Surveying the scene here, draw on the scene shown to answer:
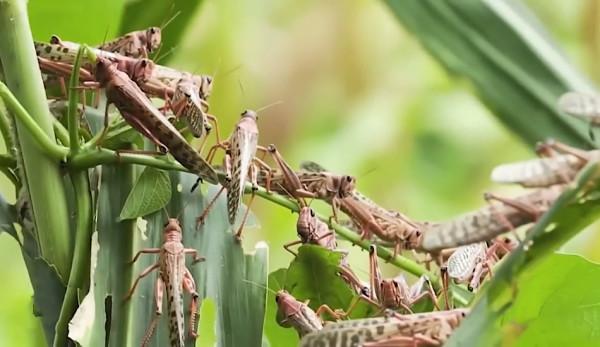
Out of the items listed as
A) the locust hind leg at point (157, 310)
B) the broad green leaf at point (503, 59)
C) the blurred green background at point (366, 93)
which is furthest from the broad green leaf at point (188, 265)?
the blurred green background at point (366, 93)

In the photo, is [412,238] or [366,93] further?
[366,93]

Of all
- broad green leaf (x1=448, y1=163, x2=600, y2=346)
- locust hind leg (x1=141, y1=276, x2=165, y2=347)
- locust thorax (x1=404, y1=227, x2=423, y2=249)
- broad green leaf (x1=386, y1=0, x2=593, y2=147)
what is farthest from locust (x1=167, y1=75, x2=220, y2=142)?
broad green leaf (x1=386, y1=0, x2=593, y2=147)

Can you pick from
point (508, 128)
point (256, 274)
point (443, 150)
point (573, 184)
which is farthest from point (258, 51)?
point (573, 184)

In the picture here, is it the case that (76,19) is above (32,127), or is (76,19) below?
above

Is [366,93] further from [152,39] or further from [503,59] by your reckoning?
[152,39]

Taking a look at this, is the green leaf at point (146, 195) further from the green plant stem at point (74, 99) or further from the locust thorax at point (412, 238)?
the locust thorax at point (412, 238)

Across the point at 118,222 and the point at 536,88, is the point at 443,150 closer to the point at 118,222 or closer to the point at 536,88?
the point at 536,88

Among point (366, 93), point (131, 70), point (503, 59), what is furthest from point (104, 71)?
point (366, 93)
